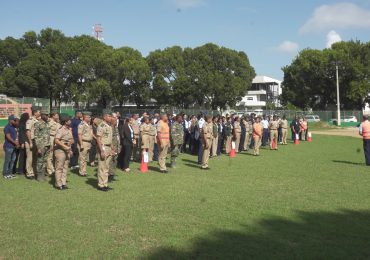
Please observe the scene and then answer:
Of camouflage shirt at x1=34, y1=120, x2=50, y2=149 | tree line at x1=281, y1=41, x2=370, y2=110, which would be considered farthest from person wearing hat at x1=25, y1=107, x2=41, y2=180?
tree line at x1=281, y1=41, x2=370, y2=110

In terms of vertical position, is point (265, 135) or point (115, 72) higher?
point (115, 72)

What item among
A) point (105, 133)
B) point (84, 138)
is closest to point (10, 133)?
point (84, 138)

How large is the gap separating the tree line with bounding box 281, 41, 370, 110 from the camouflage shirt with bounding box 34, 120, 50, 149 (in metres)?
55.5

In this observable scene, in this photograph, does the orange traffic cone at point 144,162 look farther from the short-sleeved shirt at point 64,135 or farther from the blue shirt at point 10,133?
the blue shirt at point 10,133

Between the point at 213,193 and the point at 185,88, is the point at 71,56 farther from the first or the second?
the point at 213,193

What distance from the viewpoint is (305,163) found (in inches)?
634

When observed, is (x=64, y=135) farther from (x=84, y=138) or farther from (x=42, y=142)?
(x=84, y=138)

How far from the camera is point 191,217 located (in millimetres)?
7770

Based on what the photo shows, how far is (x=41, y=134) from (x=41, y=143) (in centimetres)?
25

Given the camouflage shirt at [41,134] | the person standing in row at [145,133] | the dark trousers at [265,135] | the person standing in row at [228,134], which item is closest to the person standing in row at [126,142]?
the person standing in row at [145,133]

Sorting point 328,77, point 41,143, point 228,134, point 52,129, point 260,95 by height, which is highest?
point 328,77

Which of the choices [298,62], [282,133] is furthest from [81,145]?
[298,62]

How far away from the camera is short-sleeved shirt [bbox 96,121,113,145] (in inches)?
396

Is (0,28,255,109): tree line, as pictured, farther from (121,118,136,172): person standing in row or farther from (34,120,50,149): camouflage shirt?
(34,120,50,149): camouflage shirt
